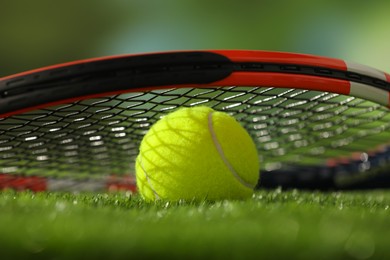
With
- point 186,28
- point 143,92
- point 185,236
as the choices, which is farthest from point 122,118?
point 186,28

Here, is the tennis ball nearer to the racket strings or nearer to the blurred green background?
the racket strings

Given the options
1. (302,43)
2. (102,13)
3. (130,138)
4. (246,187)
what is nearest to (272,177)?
(130,138)

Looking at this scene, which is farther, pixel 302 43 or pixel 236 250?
pixel 302 43

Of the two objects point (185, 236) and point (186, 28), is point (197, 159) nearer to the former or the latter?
point (185, 236)

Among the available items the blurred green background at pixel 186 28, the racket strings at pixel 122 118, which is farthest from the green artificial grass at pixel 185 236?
the blurred green background at pixel 186 28

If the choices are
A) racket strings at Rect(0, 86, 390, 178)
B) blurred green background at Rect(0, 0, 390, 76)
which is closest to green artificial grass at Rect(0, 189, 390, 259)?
racket strings at Rect(0, 86, 390, 178)

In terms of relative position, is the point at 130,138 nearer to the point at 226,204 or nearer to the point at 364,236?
the point at 226,204

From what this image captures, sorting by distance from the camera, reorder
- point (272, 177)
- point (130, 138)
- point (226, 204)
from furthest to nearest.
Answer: point (272, 177), point (130, 138), point (226, 204)
